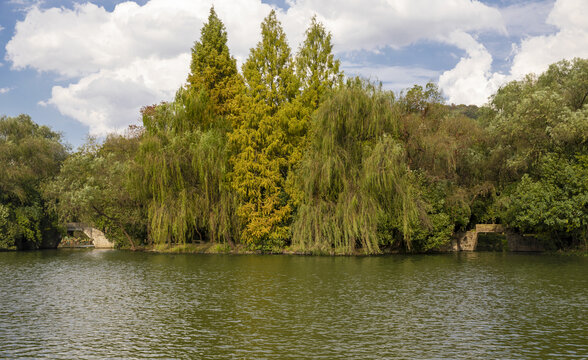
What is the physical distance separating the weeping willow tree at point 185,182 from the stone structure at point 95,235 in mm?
18858

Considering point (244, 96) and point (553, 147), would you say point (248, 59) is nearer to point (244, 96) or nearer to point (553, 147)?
point (244, 96)

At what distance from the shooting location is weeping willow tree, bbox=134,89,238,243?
45.4 m

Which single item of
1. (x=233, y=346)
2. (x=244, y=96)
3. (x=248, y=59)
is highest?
(x=248, y=59)

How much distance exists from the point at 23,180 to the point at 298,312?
45.3 m

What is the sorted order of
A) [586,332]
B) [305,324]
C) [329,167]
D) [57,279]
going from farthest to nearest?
[329,167] < [57,279] < [305,324] < [586,332]

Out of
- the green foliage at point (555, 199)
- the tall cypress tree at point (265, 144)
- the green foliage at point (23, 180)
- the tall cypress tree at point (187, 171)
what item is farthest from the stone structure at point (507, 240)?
the green foliage at point (23, 180)

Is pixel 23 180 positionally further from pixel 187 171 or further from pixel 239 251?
pixel 239 251

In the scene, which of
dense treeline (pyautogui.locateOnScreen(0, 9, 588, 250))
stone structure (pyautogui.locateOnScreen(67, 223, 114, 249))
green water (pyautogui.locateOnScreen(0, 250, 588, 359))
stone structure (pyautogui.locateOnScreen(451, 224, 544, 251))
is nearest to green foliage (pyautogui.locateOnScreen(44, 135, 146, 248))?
dense treeline (pyautogui.locateOnScreen(0, 9, 588, 250))

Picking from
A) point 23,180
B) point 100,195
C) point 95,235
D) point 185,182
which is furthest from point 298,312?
point 95,235

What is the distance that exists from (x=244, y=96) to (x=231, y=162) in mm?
5869

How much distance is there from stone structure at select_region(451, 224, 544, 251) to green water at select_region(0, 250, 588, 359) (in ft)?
42.0

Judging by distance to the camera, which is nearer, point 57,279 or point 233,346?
point 233,346

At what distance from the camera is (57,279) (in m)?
30.7

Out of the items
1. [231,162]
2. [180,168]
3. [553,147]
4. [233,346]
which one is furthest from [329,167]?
[233,346]
